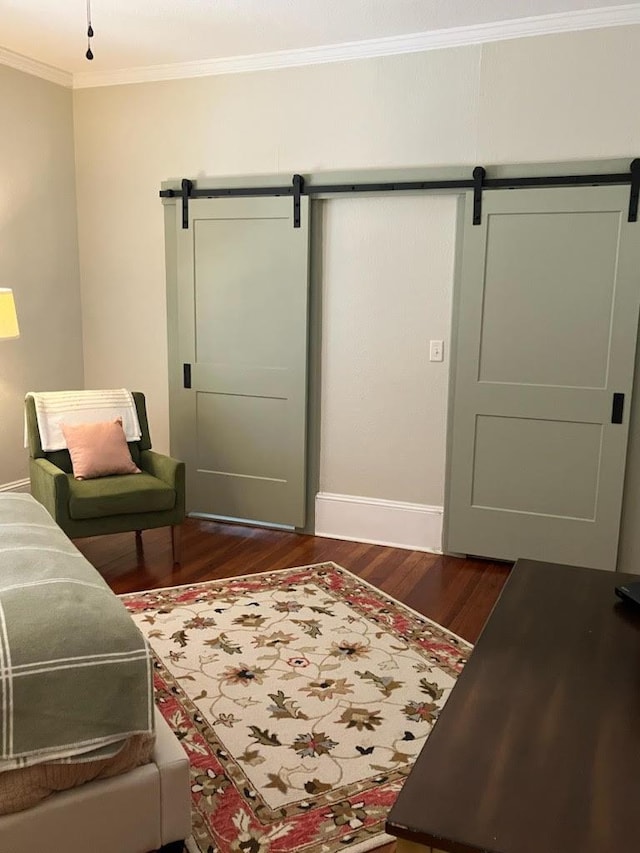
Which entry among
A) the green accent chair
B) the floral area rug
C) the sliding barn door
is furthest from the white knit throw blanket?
the sliding barn door

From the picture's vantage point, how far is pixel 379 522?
4402 mm

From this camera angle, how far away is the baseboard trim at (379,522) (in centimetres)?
429

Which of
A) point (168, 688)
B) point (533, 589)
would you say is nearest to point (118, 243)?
point (168, 688)

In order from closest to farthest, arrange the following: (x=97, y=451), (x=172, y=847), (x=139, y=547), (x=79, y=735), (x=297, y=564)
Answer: (x=79, y=735) < (x=172, y=847) < (x=97, y=451) < (x=297, y=564) < (x=139, y=547)

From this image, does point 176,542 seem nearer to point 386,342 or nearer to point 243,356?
point 243,356

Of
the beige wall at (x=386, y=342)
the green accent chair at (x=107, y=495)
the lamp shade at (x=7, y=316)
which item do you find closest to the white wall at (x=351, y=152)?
the beige wall at (x=386, y=342)

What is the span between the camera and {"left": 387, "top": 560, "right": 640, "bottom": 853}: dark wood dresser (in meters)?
1.05

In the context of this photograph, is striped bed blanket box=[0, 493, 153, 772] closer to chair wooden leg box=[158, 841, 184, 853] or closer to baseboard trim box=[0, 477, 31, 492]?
chair wooden leg box=[158, 841, 184, 853]

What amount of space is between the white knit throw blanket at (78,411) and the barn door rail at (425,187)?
1179 millimetres

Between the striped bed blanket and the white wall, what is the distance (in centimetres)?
260

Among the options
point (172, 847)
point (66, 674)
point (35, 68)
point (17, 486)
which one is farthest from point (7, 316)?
point (172, 847)

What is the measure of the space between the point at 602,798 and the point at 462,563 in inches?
121

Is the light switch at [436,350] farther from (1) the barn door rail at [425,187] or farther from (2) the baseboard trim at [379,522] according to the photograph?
(2) the baseboard trim at [379,522]

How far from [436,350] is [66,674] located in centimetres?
290
